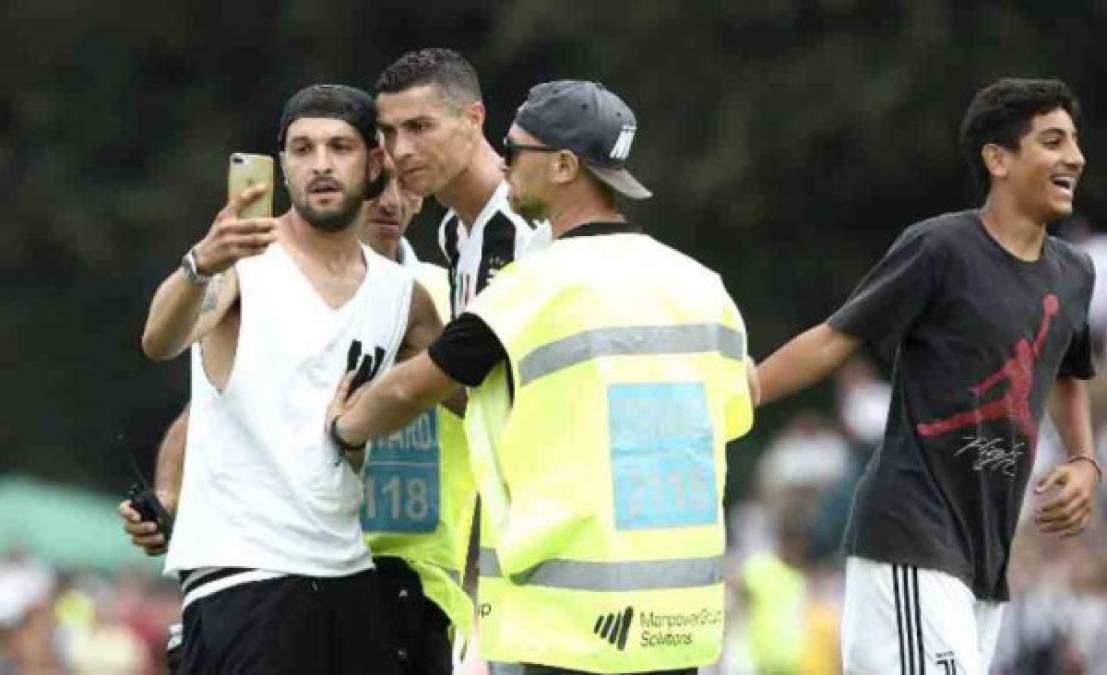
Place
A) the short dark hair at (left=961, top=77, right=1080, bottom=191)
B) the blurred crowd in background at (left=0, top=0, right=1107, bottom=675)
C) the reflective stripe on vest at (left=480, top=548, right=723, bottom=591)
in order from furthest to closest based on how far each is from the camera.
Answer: the blurred crowd in background at (left=0, top=0, right=1107, bottom=675), the short dark hair at (left=961, top=77, right=1080, bottom=191), the reflective stripe on vest at (left=480, top=548, right=723, bottom=591)

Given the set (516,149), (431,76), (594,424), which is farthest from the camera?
(431,76)

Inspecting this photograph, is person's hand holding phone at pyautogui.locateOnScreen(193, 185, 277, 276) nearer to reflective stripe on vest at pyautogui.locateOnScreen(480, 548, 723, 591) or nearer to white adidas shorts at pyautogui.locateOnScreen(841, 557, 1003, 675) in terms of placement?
reflective stripe on vest at pyautogui.locateOnScreen(480, 548, 723, 591)

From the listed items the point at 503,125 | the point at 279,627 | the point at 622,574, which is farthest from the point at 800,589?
the point at 503,125

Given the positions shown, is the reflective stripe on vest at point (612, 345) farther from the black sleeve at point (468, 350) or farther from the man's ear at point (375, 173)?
the man's ear at point (375, 173)

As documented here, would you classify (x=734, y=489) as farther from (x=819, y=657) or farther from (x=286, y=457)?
(x=286, y=457)

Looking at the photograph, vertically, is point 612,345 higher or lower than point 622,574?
higher

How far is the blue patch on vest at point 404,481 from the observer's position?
8562 mm

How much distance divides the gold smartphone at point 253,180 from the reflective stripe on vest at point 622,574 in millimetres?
1155

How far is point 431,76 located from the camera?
8.48 meters

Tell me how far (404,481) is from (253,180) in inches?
48.1

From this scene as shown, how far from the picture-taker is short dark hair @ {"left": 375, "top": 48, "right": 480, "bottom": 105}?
8484mm

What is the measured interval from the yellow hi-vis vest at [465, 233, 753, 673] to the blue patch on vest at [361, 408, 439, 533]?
1253mm

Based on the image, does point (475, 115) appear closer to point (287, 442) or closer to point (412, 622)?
point (287, 442)

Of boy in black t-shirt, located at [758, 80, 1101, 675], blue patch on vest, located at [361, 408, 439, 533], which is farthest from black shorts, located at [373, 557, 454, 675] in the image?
boy in black t-shirt, located at [758, 80, 1101, 675]
